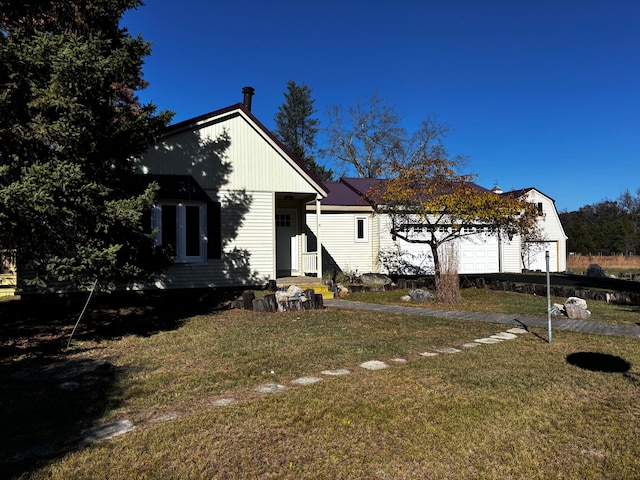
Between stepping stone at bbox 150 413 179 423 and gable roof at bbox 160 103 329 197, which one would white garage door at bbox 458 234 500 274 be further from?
stepping stone at bbox 150 413 179 423

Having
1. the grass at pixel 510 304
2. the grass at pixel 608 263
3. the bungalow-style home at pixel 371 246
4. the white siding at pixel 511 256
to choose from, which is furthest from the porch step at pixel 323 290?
the grass at pixel 608 263

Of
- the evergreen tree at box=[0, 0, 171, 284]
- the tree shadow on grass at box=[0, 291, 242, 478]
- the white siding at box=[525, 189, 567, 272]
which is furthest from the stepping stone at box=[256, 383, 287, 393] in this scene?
the white siding at box=[525, 189, 567, 272]

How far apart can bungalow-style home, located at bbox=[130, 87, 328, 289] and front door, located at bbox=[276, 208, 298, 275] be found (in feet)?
5.93

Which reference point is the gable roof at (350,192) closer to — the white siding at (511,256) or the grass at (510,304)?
the white siding at (511,256)

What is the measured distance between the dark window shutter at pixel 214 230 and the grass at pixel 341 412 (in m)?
5.89

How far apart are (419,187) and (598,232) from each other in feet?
110

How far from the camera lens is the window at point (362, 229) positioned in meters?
19.4

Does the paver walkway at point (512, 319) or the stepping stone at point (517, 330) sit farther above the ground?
the paver walkway at point (512, 319)

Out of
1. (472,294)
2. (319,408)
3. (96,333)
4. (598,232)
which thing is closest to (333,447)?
(319,408)

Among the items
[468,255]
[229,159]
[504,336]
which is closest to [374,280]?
[229,159]

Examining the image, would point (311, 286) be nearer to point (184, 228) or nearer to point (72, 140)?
point (184, 228)

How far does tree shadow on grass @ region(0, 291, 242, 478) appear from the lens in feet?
12.0

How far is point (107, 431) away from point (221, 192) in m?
10.0

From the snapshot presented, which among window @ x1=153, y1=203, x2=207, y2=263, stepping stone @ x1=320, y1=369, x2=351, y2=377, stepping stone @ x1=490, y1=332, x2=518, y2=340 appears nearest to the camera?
stepping stone @ x1=320, y1=369, x2=351, y2=377
